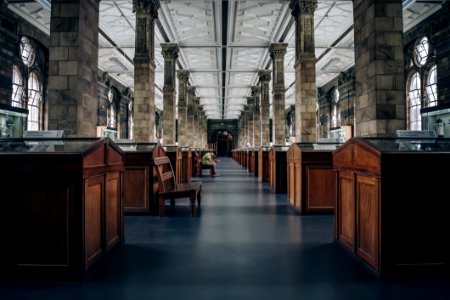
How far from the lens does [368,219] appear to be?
2.83 m

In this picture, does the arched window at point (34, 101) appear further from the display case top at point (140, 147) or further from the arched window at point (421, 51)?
the arched window at point (421, 51)

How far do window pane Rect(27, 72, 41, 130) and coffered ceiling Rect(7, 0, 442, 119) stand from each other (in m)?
2.12

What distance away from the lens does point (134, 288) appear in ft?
7.91

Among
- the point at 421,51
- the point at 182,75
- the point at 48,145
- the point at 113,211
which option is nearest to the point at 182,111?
the point at 182,75

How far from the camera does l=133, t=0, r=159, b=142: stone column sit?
989 centimetres

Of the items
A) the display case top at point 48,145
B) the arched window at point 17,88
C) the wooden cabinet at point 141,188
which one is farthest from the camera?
the arched window at point 17,88

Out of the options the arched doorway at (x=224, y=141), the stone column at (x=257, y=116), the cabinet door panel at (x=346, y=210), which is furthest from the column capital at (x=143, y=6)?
the arched doorway at (x=224, y=141)

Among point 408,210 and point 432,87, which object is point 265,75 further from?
point 408,210

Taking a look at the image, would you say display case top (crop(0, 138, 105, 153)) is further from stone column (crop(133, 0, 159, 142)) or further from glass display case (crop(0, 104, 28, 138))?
glass display case (crop(0, 104, 28, 138))

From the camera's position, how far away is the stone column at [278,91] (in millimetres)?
14508

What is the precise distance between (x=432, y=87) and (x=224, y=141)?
3769 cm

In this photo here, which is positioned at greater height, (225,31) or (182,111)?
(225,31)

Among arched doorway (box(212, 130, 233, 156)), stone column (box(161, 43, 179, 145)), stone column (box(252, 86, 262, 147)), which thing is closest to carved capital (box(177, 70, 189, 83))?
stone column (box(161, 43, 179, 145))

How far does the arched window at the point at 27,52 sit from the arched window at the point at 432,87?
14.8 metres
